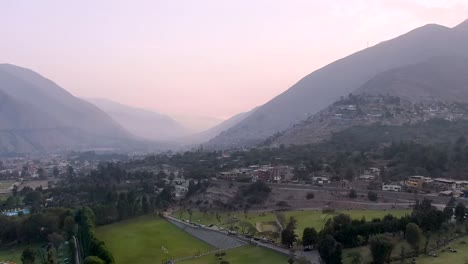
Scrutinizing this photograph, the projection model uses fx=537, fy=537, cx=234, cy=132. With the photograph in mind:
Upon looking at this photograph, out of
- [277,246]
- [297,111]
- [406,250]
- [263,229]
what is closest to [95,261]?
[277,246]

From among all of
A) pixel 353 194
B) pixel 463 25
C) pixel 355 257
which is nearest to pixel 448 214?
pixel 355 257

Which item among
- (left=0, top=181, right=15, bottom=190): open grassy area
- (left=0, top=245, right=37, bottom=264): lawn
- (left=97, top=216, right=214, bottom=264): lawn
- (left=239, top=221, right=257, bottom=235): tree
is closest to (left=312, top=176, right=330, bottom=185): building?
(left=239, top=221, right=257, bottom=235): tree

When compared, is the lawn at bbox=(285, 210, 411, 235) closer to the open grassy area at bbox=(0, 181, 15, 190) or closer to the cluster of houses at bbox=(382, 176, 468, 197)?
the cluster of houses at bbox=(382, 176, 468, 197)

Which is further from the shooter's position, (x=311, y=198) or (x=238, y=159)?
(x=238, y=159)

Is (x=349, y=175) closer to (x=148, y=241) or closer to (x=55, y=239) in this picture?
(x=148, y=241)

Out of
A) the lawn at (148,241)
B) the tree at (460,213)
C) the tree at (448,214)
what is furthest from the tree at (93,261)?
the tree at (460,213)

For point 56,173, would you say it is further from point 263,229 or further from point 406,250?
point 406,250
